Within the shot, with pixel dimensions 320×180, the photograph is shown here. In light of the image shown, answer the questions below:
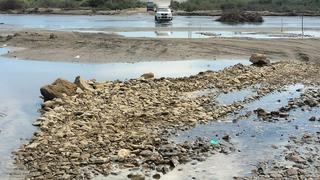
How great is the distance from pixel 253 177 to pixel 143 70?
1652 cm

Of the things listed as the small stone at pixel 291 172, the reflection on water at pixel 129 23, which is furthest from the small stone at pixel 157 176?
the reflection on water at pixel 129 23

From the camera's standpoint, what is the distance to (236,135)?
47.9ft

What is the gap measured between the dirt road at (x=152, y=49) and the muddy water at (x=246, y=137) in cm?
1402

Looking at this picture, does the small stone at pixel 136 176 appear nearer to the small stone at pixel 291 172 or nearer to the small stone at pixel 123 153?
the small stone at pixel 123 153

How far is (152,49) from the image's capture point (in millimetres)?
35250

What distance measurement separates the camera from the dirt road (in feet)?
107

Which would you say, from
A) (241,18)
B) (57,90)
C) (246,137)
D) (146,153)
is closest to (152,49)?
(57,90)

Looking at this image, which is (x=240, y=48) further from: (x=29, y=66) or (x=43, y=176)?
(x=43, y=176)

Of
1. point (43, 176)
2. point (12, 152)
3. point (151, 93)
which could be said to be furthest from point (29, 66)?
point (43, 176)

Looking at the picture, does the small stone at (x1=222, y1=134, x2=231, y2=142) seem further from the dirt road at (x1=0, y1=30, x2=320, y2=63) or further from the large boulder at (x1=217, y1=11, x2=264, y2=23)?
the large boulder at (x1=217, y1=11, x2=264, y2=23)

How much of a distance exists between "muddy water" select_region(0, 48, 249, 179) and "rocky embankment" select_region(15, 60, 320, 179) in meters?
0.50

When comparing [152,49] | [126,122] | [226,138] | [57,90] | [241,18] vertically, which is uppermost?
[57,90]

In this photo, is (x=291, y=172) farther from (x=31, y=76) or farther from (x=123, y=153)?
(x=31, y=76)

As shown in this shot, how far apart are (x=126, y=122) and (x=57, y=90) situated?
4455mm
